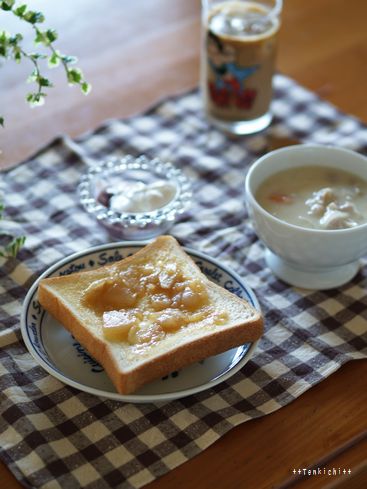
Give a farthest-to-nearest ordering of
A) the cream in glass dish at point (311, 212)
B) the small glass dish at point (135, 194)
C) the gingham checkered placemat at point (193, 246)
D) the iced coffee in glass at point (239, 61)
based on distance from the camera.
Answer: the iced coffee in glass at point (239, 61), the small glass dish at point (135, 194), the cream in glass dish at point (311, 212), the gingham checkered placemat at point (193, 246)

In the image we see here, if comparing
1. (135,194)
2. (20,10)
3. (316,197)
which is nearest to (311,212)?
(316,197)

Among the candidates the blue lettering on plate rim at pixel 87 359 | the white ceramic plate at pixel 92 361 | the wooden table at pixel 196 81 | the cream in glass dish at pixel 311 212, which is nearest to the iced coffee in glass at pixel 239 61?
the wooden table at pixel 196 81

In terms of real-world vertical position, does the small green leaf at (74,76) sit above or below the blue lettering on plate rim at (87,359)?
above

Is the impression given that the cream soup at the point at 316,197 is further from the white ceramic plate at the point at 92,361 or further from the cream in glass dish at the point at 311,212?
the white ceramic plate at the point at 92,361

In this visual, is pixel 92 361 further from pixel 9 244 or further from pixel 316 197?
pixel 316 197

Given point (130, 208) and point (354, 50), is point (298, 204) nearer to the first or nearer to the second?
point (130, 208)

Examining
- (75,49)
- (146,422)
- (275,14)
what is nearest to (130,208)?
(146,422)

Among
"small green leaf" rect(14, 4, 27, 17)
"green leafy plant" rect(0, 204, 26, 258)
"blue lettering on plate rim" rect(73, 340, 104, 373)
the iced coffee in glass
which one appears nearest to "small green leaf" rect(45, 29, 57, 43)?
"small green leaf" rect(14, 4, 27, 17)
